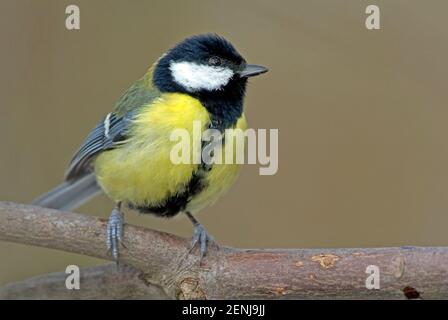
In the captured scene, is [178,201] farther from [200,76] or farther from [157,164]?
[200,76]

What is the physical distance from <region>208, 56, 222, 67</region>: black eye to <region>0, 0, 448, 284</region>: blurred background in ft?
1.85

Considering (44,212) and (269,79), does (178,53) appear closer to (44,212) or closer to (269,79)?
(44,212)

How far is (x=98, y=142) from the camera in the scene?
1.78 metres

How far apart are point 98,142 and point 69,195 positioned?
233 millimetres

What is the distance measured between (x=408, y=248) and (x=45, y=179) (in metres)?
1.34

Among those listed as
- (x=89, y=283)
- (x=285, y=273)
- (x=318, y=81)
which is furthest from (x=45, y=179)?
(x=285, y=273)

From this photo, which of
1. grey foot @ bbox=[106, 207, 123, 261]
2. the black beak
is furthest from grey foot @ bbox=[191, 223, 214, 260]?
the black beak

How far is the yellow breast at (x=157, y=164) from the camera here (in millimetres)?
1577

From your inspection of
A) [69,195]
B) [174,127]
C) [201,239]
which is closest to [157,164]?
[174,127]

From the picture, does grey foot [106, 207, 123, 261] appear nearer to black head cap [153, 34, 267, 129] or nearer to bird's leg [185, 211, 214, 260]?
bird's leg [185, 211, 214, 260]

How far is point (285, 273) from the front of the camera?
1439 mm

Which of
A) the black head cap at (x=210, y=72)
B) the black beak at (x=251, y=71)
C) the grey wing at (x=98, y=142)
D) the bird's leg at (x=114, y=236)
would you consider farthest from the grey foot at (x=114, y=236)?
the black beak at (x=251, y=71)

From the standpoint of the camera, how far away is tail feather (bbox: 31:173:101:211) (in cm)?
191

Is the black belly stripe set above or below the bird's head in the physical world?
below
